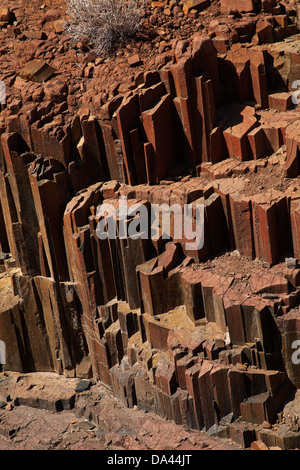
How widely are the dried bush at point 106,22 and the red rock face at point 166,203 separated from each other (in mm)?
385

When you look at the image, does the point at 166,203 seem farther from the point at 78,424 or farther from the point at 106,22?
the point at 106,22

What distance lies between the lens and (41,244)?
2423 cm

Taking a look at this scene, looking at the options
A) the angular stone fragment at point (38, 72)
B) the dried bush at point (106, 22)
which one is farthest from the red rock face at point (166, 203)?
the dried bush at point (106, 22)

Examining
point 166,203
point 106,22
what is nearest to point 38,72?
point 106,22

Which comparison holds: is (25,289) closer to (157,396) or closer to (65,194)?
(65,194)

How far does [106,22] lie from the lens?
25594mm

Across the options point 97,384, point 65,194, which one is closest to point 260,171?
point 65,194

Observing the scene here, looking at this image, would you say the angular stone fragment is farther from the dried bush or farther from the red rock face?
the dried bush

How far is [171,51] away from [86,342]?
316 inches

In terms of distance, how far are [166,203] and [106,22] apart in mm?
6028

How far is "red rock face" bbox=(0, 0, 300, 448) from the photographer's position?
68.3 ft

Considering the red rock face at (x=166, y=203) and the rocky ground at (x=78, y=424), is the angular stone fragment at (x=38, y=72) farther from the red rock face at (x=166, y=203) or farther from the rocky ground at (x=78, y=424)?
the rocky ground at (x=78, y=424)

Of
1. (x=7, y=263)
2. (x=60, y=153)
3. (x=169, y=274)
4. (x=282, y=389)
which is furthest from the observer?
(x=7, y=263)

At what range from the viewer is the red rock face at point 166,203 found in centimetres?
2081
